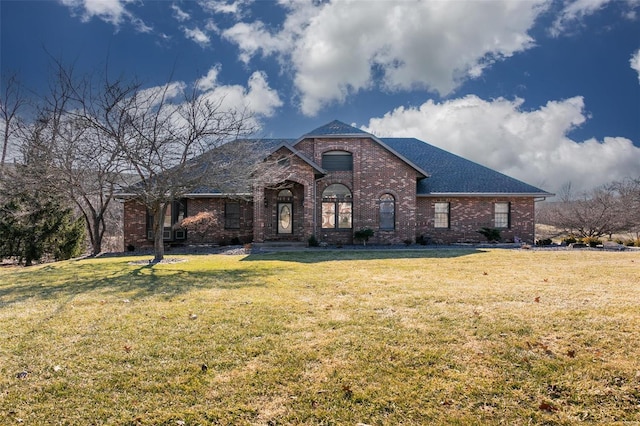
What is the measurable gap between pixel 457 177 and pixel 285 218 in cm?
1035

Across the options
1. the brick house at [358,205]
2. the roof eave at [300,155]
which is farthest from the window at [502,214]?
the roof eave at [300,155]

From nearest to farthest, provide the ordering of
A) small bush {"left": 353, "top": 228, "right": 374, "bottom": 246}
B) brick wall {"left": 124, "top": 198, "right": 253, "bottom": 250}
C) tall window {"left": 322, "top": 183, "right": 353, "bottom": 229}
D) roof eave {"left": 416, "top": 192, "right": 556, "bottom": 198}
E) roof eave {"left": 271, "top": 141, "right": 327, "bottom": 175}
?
1. roof eave {"left": 271, "top": 141, "right": 327, "bottom": 175}
2. small bush {"left": 353, "top": 228, "right": 374, "bottom": 246}
3. tall window {"left": 322, "top": 183, "right": 353, "bottom": 229}
4. brick wall {"left": 124, "top": 198, "right": 253, "bottom": 250}
5. roof eave {"left": 416, "top": 192, "right": 556, "bottom": 198}

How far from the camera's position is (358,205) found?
19688mm

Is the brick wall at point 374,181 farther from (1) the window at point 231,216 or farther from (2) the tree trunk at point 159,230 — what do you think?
(2) the tree trunk at point 159,230

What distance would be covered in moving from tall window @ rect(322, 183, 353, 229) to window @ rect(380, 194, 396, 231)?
1.74 m

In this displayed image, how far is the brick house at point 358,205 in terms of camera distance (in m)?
19.6

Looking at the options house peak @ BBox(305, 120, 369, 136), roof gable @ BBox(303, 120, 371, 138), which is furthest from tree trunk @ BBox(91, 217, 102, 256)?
house peak @ BBox(305, 120, 369, 136)

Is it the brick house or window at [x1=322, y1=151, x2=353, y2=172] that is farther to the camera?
window at [x1=322, y1=151, x2=353, y2=172]

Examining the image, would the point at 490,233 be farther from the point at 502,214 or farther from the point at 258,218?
the point at 258,218

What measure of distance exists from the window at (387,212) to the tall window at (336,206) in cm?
174

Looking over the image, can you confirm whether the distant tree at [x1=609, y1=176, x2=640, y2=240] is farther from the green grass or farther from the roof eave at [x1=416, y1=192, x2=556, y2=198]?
the green grass

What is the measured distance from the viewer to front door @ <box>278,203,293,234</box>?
20266 millimetres

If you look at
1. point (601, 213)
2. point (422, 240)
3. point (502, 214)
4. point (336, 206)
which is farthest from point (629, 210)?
point (336, 206)

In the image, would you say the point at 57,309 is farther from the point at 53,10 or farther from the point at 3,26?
the point at 3,26
